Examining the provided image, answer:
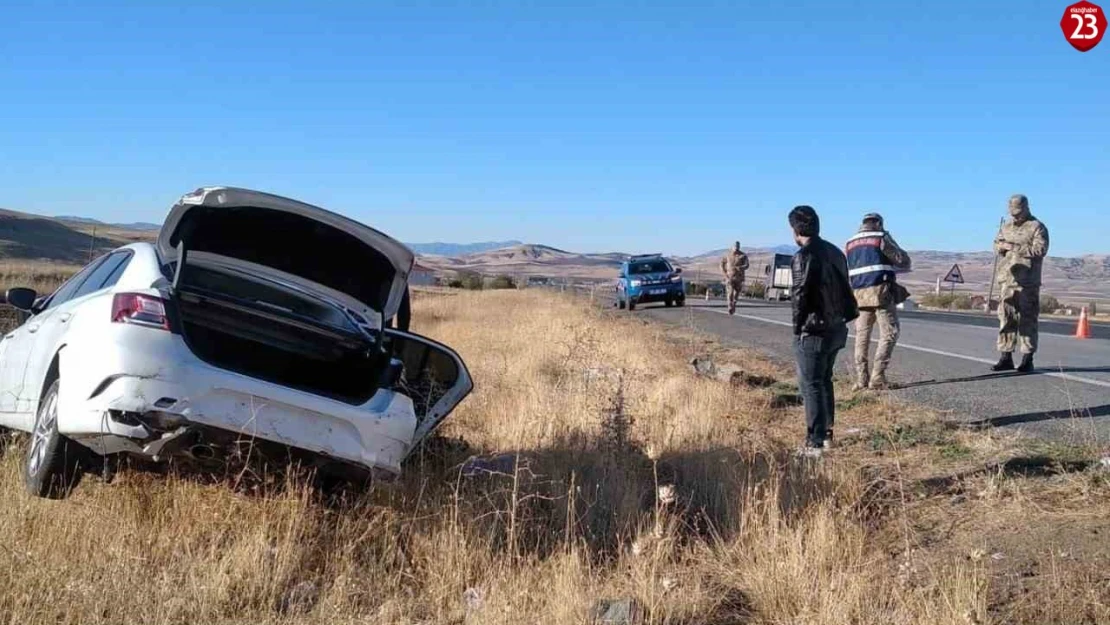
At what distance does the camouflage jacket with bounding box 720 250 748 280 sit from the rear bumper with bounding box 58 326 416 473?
2137cm

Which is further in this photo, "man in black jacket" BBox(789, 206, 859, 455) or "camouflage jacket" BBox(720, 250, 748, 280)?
"camouflage jacket" BBox(720, 250, 748, 280)

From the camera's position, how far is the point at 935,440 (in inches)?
265

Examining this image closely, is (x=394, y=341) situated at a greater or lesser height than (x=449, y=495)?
greater

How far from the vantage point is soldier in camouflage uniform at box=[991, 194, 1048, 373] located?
9.51 m

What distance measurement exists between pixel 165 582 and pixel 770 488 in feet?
10.3

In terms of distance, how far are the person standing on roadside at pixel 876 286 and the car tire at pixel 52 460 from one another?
22.4 ft

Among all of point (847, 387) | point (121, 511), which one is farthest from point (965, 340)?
point (121, 511)

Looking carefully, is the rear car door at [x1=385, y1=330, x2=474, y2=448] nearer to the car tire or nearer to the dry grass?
the dry grass

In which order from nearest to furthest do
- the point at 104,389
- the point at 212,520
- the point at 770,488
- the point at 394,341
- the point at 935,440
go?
the point at 104,389, the point at 212,520, the point at 770,488, the point at 394,341, the point at 935,440

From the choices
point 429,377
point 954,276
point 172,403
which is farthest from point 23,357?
point 954,276

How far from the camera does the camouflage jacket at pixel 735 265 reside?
25094mm

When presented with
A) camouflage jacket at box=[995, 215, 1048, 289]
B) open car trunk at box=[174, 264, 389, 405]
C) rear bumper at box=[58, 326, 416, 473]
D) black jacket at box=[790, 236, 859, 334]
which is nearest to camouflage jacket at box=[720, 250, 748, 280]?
camouflage jacket at box=[995, 215, 1048, 289]

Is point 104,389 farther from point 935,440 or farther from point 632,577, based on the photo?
point 935,440

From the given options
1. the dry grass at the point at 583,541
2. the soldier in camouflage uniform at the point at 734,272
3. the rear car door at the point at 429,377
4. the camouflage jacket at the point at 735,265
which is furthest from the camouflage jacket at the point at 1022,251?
the camouflage jacket at the point at 735,265
